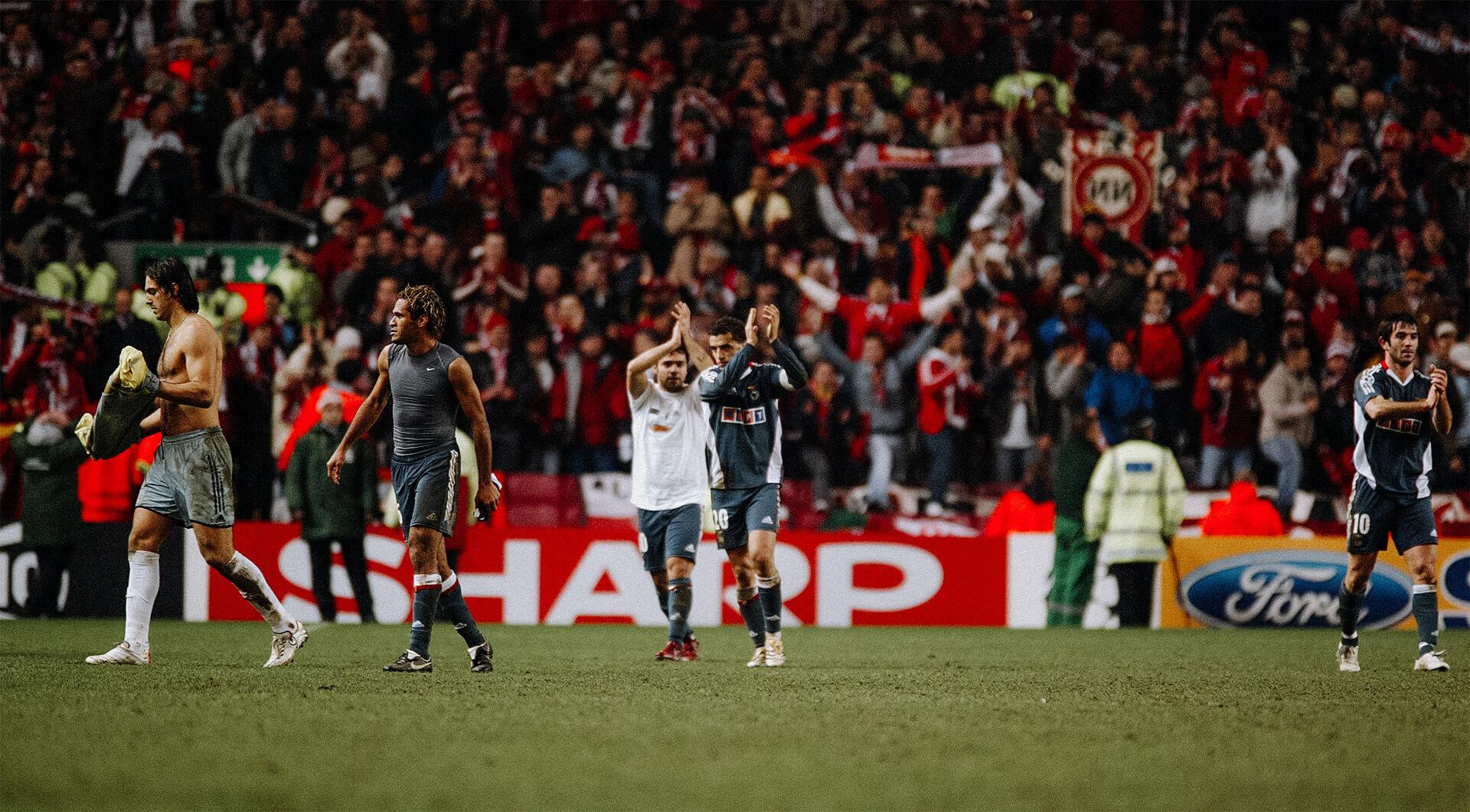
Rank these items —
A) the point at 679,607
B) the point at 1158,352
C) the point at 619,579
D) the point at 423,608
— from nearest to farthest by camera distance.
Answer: the point at 423,608 → the point at 679,607 → the point at 619,579 → the point at 1158,352

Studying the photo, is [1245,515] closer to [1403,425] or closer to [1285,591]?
[1285,591]

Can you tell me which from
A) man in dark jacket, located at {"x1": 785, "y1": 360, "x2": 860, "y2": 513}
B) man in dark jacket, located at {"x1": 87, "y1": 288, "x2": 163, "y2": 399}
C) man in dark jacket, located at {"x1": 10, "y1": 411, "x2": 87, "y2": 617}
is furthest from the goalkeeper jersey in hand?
man in dark jacket, located at {"x1": 87, "y1": 288, "x2": 163, "y2": 399}

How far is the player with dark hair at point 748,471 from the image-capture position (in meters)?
10.9

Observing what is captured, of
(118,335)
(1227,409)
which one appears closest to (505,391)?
(118,335)

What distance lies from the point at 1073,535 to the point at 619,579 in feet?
14.3

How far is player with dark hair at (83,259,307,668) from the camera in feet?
31.7

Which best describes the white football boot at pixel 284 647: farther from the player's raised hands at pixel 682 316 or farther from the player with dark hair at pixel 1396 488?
the player with dark hair at pixel 1396 488

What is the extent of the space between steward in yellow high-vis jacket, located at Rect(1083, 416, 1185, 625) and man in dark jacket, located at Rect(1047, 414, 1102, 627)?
0.75 ft

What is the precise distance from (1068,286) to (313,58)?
9.78 metres

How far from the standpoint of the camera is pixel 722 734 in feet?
22.8

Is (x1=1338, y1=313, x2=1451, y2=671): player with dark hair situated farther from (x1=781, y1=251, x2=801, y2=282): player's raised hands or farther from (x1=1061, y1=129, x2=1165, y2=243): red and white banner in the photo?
(x1=1061, y1=129, x2=1165, y2=243): red and white banner

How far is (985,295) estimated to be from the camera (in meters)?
19.1

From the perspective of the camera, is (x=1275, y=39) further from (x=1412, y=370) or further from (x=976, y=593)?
(x=1412, y=370)

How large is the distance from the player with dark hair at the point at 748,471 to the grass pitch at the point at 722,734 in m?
0.40
